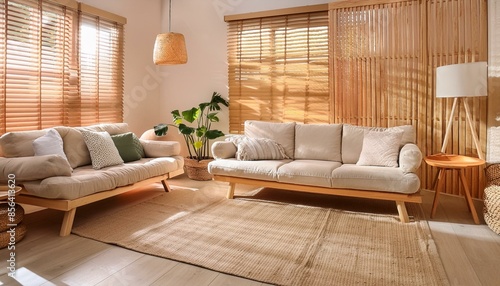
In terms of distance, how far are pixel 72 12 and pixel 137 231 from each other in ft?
9.43

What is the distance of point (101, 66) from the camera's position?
442 cm

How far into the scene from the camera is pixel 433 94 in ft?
12.8

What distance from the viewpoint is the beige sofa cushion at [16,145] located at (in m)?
2.95

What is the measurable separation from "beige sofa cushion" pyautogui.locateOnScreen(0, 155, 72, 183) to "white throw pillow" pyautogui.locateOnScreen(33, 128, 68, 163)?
0.80ft

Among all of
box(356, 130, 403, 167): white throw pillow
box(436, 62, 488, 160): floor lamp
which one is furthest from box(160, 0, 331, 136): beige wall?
box(436, 62, 488, 160): floor lamp

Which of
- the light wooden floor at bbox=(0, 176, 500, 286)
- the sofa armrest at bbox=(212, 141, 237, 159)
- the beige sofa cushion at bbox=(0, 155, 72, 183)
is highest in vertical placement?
the sofa armrest at bbox=(212, 141, 237, 159)

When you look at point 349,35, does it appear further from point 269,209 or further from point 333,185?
point 269,209

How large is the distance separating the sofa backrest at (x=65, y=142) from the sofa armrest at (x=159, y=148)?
1.24 feet

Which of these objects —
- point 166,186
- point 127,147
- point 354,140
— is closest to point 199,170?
Result: point 166,186

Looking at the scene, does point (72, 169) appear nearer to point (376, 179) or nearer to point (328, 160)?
point (328, 160)

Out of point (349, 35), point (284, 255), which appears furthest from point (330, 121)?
point (284, 255)

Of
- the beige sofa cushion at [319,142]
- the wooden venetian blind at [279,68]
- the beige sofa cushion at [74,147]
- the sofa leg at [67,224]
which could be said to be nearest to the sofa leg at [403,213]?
the beige sofa cushion at [319,142]

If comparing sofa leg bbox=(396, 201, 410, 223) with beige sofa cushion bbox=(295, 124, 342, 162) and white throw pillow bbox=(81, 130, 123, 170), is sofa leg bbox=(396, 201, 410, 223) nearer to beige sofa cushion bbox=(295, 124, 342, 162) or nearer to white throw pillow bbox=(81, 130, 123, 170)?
beige sofa cushion bbox=(295, 124, 342, 162)

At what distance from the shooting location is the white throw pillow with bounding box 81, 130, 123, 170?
3.41 metres
